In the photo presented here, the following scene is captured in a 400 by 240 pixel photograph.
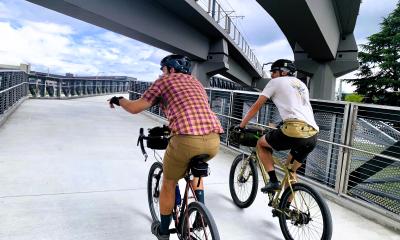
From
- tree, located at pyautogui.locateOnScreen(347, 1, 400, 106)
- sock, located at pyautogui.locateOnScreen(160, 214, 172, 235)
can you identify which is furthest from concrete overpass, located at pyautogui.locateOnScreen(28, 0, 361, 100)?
tree, located at pyautogui.locateOnScreen(347, 1, 400, 106)

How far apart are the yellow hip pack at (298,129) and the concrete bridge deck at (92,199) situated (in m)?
1.08

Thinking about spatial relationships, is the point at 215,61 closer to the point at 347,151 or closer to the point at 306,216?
the point at 347,151

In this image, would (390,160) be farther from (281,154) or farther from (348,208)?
(281,154)

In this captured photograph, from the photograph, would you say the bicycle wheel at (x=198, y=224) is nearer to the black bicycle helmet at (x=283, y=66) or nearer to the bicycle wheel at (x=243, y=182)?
the bicycle wheel at (x=243, y=182)

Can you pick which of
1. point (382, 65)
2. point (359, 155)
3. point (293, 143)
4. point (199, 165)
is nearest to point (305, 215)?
point (293, 143)

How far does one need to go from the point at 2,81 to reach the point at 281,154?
7.54m

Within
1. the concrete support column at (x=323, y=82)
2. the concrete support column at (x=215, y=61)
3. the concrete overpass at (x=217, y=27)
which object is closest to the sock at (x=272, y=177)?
the concrete overpass at (x=217, y=27)

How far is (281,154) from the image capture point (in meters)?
6.24

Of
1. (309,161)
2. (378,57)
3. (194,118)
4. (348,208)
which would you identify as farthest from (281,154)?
(378,57)

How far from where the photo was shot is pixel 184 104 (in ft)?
8.45

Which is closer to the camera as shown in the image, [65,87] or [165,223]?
[165,223]

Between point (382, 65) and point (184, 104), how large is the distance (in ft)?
109

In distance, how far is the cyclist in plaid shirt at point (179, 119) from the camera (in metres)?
2.51

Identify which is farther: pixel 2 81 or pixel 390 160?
pixel 2 81
